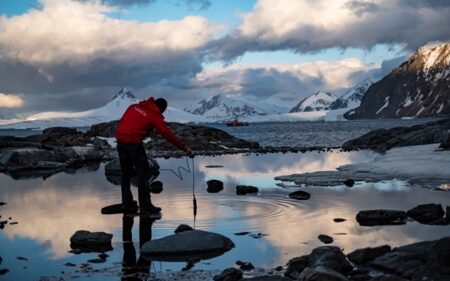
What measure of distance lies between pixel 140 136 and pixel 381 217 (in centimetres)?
559

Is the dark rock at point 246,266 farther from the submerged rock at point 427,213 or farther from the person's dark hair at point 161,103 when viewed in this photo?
the person's dark hair at point 161,103

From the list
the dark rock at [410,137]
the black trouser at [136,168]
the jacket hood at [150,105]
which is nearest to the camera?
the black trouser at [136,168]

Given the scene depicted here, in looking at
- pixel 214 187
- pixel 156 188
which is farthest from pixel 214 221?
pixel 156 188

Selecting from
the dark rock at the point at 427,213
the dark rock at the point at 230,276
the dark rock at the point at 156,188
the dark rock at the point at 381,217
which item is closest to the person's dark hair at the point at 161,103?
the dark rock at the point at 156,188

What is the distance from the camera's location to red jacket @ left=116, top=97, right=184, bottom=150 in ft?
41.2

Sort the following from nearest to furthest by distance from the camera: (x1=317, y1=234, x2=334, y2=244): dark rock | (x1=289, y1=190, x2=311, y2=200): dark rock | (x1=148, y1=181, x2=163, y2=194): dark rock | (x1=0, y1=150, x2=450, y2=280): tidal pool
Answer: (x1=0, y1=150, x2=450, y2=280): tidal pool
(x1=317, y1=234, x2=334, y2=244): dark rock
(x1=289, y1=190, x2=311, y2=200): dark rock
(x1=148, y1=181, x2=163, y2=194): dark rock

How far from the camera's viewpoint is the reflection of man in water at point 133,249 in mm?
7676

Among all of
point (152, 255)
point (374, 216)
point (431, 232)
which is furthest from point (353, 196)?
point (152, 255)

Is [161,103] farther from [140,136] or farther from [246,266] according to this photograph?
[246,266]

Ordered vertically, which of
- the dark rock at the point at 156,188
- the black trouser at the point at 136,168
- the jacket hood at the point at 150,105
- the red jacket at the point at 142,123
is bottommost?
the dark rock at the point at 156,188

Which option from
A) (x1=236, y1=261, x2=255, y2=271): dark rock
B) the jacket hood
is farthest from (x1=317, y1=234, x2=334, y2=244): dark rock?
the jacket hood

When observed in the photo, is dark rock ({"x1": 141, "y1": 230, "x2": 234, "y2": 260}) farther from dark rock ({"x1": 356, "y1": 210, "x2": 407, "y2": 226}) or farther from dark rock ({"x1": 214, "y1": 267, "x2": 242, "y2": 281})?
dark rock ({"x1": 356, "y1": 210, "x2": 407, "y2": 226})

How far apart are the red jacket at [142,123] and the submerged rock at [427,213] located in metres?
5.25

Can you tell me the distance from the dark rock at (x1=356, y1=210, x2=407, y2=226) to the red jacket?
14.1ft
